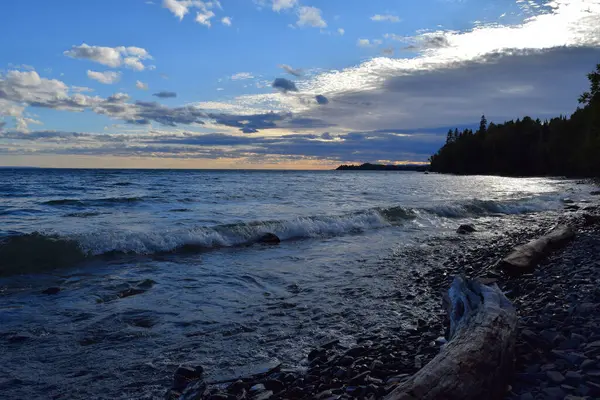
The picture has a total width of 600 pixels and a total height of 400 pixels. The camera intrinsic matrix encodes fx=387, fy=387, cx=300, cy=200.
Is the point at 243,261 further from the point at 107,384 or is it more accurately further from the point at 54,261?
the point at 107,384

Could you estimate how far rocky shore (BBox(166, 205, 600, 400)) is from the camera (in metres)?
4.00

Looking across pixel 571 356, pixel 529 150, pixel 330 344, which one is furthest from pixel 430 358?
pixel 529 150

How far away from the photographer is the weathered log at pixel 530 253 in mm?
8977

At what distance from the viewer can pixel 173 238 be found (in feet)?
44.6

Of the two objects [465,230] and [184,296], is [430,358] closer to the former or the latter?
[184,296]

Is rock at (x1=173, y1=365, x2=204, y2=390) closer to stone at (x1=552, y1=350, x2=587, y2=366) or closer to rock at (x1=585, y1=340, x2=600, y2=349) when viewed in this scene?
stone at (x1=552, y1=350, x2=587, y2=366)

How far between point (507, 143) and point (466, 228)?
96377 millimetres

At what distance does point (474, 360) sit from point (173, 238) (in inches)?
459

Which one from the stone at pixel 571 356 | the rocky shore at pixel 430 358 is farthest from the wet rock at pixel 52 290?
the stone at pixel 571 356

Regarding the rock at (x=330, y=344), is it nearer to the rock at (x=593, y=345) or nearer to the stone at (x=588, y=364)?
the stone at (x=588, y=364)

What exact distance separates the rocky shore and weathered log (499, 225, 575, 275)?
149 cm

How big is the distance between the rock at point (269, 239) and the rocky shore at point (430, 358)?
8.50 metres

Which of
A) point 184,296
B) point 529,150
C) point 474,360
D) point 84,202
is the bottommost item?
point 184,296

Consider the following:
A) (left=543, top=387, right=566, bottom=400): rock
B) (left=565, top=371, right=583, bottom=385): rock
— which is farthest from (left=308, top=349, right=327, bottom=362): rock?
(left=565, top=371, right=583, bottom=385): rock
